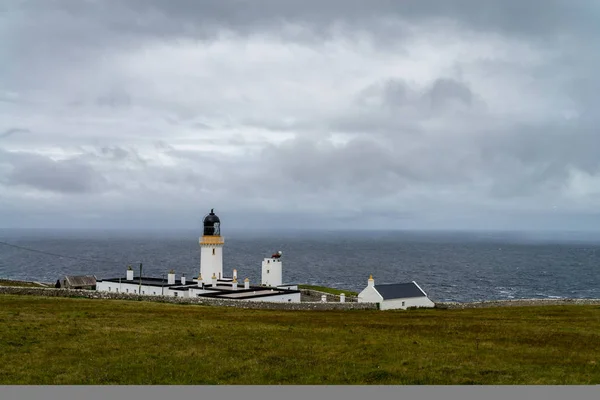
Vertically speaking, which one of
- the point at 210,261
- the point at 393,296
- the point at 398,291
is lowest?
the point at 393,296

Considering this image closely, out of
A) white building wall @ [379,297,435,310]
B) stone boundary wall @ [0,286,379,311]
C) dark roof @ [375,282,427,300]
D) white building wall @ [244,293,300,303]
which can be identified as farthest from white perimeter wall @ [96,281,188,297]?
white building wall @ [379,297,435,310]

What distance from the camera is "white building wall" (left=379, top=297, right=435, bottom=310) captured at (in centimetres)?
4859

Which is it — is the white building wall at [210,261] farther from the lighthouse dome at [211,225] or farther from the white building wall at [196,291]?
the white building wall at [196,291]

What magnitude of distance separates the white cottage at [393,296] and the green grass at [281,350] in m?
16.5

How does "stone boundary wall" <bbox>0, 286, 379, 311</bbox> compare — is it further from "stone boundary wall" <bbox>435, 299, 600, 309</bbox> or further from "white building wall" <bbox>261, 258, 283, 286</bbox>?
"white building wall" <bbox>261, 258, 283, 286</bbox>

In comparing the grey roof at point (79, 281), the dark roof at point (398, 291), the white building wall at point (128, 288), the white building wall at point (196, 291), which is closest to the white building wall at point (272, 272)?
the white building wall at point (196, 291)

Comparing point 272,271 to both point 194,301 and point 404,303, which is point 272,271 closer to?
point 194,301

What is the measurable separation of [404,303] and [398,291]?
4.84 feet

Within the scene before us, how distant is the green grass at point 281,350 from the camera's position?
1593 cm

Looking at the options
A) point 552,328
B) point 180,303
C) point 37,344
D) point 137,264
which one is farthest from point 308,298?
point 137,264

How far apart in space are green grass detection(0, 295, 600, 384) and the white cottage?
649 inches

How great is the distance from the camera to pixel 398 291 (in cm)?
5094

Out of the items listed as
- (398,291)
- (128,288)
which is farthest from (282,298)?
(128,288)

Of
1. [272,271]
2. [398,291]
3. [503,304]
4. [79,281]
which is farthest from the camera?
[79,281]
